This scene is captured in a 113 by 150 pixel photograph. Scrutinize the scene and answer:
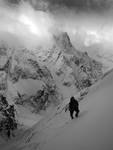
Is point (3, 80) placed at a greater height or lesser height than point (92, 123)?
greater

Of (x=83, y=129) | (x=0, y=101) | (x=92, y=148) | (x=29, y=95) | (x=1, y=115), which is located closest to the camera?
(x=92, y=148)

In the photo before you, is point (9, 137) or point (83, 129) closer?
point (83, 129)

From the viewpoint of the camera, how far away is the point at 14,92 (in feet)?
623

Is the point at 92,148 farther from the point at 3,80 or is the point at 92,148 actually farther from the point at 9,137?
the point at 3,80

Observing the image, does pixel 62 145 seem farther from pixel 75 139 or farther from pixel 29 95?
pixel 29 95

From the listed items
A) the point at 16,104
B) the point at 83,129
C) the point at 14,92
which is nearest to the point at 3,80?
the point at 14,92

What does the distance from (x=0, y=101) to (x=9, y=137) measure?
13637mm

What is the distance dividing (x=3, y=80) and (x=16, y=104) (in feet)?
106

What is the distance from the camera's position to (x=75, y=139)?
12.5 metres

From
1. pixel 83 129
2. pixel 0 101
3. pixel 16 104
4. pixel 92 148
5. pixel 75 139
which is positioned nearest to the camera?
pixel 92 148

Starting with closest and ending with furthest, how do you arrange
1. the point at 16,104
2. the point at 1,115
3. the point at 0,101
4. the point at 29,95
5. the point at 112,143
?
the point at 112,143 → the point at 1,115 → the point at 0,101 → the point at 16,104 → the point at 29,95

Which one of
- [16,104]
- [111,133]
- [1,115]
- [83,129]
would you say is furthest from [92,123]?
[16,104]

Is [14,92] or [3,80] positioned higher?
[3,80]

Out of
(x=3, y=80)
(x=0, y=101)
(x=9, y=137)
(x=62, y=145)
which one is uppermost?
(x=3, y=80)
